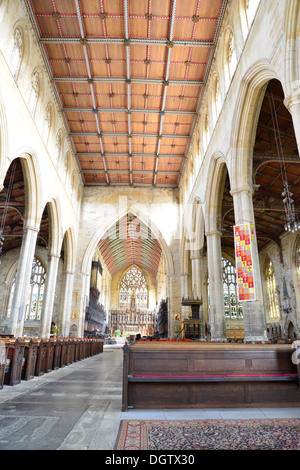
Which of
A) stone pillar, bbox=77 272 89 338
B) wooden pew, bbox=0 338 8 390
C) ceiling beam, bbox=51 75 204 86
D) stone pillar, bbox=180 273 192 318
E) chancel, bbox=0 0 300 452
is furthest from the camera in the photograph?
stone pillar, bbox=77 272 89 338

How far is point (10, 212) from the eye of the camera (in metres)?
17.3

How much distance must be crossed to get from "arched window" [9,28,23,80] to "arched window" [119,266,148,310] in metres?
32.5

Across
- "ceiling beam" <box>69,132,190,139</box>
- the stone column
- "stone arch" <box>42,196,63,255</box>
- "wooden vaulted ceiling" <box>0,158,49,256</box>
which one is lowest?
the stone column

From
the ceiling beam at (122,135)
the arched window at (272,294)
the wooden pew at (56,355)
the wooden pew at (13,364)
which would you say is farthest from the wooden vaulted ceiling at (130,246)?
the wooden pew at (13,364)

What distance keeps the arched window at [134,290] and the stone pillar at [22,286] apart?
28.4 m

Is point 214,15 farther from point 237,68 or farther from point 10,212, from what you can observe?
point 10,212

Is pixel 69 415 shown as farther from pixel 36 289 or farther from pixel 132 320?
pixel 132 320

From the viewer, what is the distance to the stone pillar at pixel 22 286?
10657mm

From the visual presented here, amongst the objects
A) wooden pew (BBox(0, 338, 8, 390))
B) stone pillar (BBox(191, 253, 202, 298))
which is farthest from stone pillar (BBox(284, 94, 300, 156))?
stone pillar (BBox(191, 253, 202, 298))

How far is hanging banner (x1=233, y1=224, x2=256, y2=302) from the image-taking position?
7781mm

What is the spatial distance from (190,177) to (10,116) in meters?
10.3

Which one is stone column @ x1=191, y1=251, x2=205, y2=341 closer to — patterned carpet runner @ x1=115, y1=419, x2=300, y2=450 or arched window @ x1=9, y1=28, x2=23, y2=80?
patterned carpet runner @ x1=115, y1=419, x2=300, y2=450

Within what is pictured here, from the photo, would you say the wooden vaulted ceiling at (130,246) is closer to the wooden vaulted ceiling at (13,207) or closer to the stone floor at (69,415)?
the wooden vaulted ceiling at (13,207)

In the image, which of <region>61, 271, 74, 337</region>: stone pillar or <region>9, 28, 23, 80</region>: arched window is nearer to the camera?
<region>9, 28, 23, 80</region>: arched window
